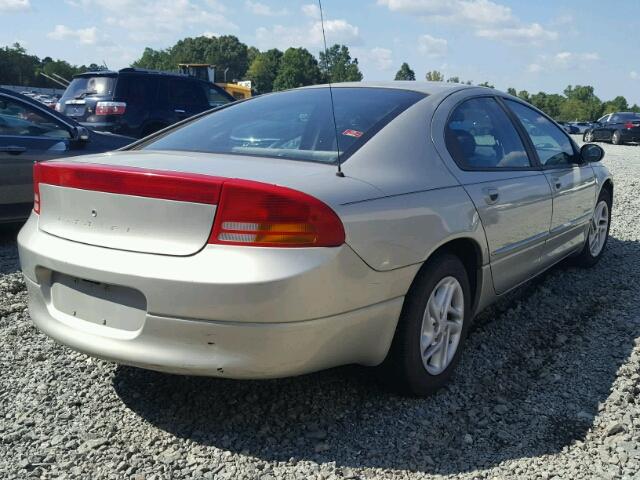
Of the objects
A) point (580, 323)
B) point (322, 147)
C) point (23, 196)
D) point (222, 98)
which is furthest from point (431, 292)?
point (222, 98)

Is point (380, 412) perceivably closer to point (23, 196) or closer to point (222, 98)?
point (23, 196)

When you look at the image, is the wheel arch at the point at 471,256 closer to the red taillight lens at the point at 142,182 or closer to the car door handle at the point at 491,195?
the car door handle at the point at 491,195

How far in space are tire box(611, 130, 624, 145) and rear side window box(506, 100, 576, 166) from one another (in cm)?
2452

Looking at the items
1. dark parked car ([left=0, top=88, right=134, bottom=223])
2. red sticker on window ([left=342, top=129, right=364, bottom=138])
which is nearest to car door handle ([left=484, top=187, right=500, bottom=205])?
red sticker on window ([left=342, top=129, right=364, bottom=138])

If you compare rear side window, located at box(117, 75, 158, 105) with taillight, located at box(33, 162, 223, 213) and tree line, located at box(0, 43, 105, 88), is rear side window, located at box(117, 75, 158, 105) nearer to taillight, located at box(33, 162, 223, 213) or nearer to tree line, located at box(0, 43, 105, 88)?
taillight, located at box(33, 162, 223, 213)

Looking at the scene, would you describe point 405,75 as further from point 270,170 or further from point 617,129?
point 270,170

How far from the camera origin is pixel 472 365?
3.37 m

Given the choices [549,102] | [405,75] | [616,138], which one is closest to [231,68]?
[549,102]

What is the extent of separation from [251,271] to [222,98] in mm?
9662

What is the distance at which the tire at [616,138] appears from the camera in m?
26.7

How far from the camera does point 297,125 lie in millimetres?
3150

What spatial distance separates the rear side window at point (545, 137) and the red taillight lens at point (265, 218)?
7.75 ft

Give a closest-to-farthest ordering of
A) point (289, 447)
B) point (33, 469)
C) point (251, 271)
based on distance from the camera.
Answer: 1. point (251, 271)
2. point (33, 469)
3. point (289, 447)

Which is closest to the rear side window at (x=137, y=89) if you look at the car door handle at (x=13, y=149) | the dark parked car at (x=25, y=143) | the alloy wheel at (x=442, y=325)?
the dark parked car at (x=25, y=143)
